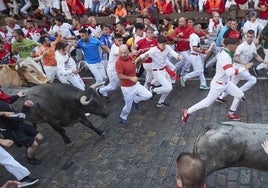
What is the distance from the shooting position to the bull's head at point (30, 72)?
971 centimetres

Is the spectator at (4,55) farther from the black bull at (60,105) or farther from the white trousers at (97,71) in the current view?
the black bull at (60,105)

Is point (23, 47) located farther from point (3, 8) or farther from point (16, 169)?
point (3, 8)

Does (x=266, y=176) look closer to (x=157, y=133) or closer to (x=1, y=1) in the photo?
(x=157, y=133)

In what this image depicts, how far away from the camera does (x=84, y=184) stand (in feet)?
22.1

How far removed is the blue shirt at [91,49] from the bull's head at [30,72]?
145 centimetres

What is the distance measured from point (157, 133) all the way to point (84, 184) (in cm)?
241

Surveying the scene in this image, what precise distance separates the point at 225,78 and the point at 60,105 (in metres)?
3.58

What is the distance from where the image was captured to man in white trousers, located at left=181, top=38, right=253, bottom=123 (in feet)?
26.2

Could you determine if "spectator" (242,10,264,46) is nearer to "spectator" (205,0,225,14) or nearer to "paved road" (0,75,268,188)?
"spectator" (205,0,225,14)

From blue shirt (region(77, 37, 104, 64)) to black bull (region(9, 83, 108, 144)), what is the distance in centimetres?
243

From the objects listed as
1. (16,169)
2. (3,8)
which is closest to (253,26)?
(16,169)

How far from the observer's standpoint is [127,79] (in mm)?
8789

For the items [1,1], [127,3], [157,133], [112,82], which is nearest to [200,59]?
[112,82]

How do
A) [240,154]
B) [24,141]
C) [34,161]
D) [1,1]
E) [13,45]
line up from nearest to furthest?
[240,154] < [24,141] < [34,161] < [13,45] < [1,1]
